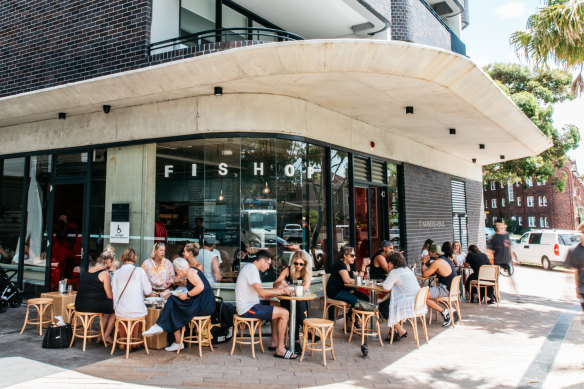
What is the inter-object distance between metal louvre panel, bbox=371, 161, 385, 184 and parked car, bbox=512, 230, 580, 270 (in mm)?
10226

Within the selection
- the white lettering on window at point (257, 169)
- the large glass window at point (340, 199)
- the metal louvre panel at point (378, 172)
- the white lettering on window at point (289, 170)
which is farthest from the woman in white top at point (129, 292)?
the metal louvre panel at point (378, 172)

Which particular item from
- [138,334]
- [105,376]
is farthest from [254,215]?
[105,376]

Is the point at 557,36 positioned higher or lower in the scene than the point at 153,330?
higher

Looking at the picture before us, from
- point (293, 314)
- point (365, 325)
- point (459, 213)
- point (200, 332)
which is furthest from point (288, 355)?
point (459, 213)

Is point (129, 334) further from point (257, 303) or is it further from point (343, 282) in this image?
point (343, 282)

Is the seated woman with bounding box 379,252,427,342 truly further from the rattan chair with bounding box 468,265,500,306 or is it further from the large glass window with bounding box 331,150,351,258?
the rattan chair with bounding box 468,265,500,306

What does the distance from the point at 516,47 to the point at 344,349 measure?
7877 mm

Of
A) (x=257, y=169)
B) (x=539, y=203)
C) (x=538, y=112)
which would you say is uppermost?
(x=538, y=112)

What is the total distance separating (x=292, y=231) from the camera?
803 centimetres

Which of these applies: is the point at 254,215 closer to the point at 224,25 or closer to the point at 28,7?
the point at 224,25

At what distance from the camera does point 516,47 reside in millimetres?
9367

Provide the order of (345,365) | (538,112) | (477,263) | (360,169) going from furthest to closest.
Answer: (538,112)
(360,169)
(477,263)
(345,365)

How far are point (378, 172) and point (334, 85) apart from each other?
4319 mm

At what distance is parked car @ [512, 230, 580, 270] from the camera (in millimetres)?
17547
